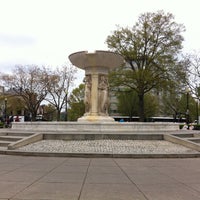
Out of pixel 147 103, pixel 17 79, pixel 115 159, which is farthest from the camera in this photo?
pixel 147 103

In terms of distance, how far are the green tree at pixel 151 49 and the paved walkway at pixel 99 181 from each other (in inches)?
1158

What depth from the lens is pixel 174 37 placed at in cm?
4056

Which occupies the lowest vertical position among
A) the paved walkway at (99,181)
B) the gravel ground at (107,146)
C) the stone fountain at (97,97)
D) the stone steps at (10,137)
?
the paved walkway at (99,181)

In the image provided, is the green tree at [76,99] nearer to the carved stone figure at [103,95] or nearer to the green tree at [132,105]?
the green tree at [132,105]

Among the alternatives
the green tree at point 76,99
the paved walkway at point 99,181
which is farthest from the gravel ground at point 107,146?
the green tree at point 76,99

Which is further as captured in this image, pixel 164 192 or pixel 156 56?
pixel 156 56

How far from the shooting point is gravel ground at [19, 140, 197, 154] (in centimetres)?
1394

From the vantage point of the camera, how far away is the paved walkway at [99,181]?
20.4ft

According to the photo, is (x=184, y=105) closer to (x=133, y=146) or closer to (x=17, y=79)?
Answer: (x=17, y=79)

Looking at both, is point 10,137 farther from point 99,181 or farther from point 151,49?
point 151,49

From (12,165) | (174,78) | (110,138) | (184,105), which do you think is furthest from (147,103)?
(12,165)

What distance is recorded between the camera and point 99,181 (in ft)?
25.2

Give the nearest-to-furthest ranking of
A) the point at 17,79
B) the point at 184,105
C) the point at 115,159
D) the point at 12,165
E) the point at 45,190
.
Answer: the point at 45,190 → the point at 12,165 → the point at 115,159 → the point at 17,79 → the point at 184,105

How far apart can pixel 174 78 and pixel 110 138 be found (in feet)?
83.4
